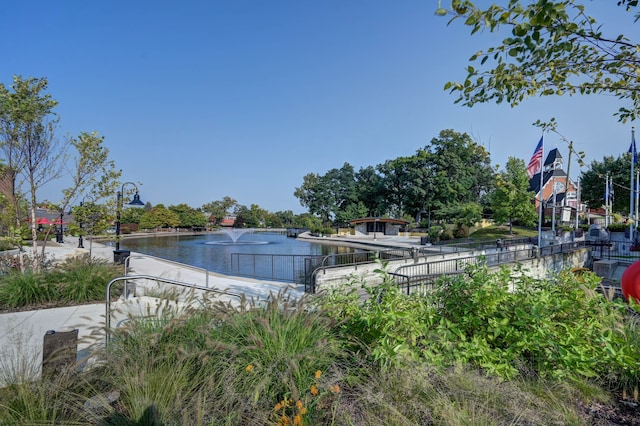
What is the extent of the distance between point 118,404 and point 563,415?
298cm

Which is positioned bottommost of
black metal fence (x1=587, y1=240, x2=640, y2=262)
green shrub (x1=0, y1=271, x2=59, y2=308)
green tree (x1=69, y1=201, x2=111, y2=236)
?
black metal fence (x1=587, y1=240, x2=640, y2=262)

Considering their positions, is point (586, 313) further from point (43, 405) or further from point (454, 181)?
point (454, 181)

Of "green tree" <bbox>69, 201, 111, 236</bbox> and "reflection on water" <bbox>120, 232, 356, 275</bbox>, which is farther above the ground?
"green tree" <bbox>69, 201, 111, 236</bbox>

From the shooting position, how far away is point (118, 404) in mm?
2143

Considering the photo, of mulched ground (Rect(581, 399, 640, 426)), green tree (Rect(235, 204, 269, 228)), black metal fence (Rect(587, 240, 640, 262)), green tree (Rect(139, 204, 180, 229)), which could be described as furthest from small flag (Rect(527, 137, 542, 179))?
green tree (Rect(235, 204, 269, 228))

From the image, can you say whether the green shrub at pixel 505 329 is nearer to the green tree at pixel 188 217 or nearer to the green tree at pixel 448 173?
the green tree at pixel 448 173

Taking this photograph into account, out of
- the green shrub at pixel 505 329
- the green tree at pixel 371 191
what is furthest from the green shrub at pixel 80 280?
the green tree at pixel 371 191

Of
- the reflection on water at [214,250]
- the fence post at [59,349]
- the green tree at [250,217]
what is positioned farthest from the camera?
the green tree at [250,217]

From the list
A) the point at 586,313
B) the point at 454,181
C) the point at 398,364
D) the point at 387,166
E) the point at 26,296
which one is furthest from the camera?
the point at 387,166

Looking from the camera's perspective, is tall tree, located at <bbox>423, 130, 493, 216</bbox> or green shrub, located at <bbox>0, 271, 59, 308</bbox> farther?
tall tree, located at <bbox>423, 130, 493, 216</bbox>

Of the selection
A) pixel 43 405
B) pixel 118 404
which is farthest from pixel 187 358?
pixel 43 405

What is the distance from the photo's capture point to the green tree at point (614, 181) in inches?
1367

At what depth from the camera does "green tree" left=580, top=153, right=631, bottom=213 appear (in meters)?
34.7

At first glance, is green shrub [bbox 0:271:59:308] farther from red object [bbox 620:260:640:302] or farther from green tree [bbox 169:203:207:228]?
green tree [bbox 169:203:207:228]
